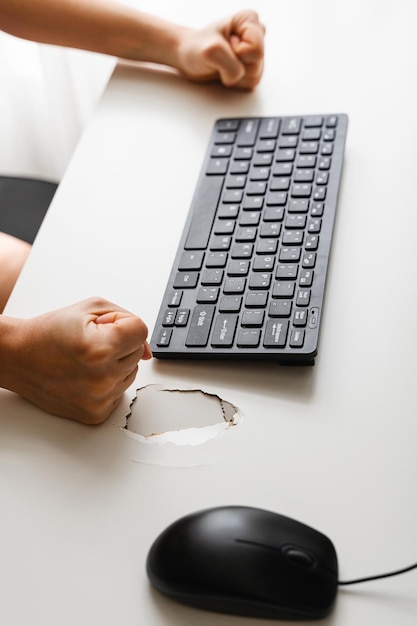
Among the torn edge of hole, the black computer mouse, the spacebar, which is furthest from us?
the spacebar

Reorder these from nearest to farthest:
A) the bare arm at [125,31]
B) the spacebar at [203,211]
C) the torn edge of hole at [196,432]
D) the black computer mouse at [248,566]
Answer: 1. the black computer mouse at [248,566]
2. the torn edge of hole at [196,432]
3. the spacebar at [203,211]
4. the bare arm at [125,31]

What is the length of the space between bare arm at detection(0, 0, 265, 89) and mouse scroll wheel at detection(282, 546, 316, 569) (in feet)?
1.96

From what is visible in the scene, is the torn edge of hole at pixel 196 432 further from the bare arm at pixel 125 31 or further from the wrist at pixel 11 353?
the bare arm at pixel 125 31

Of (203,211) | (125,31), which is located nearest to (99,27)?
(125,31)

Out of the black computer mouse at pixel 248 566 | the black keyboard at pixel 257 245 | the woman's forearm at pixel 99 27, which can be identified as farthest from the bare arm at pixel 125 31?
the black computer mouse at pixel 248 566

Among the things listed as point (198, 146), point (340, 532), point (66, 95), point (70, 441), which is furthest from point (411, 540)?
point (66, 95)

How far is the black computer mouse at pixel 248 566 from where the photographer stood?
0.50 meters

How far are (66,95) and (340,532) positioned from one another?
1.24m

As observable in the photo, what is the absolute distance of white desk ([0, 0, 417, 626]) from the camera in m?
0.55

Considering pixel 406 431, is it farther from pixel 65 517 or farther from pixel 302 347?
pixel 65 517

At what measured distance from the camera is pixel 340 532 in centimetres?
55

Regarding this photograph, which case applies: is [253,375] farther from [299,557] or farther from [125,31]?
[125,31]

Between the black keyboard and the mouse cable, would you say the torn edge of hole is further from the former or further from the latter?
the mouse cable

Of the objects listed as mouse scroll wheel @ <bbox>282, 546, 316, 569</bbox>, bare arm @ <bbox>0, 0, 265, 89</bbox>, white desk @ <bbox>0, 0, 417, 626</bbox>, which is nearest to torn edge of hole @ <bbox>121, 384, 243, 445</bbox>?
white desk @ <bbox>0, 0, 417, 626</bbox>
